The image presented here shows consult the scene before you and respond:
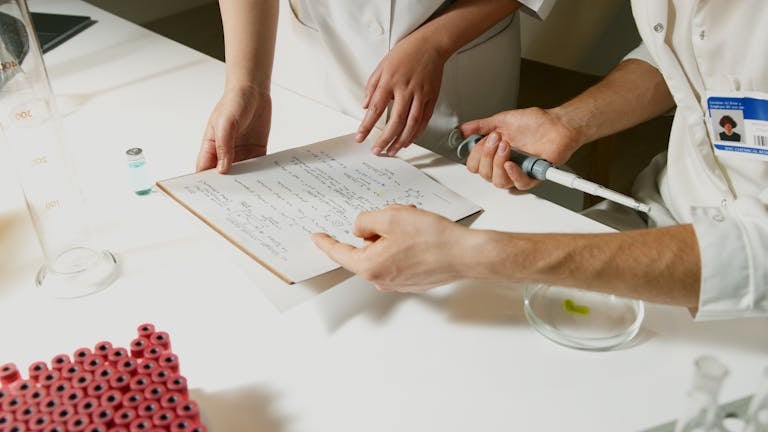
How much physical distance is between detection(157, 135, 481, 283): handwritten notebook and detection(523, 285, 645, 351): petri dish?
192 millimetres

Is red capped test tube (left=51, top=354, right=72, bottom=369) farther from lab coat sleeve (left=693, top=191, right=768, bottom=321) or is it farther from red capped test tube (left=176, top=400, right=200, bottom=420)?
lab coat sleeve (left=693, top=191, right=768, bottom=321)

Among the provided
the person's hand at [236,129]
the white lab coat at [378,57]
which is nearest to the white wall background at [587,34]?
the white lab coat at [378,57]

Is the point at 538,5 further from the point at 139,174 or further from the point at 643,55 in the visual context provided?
the point at 139,174

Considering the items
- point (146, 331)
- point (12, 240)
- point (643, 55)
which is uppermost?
point (643, 55)

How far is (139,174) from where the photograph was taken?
1.15 metres

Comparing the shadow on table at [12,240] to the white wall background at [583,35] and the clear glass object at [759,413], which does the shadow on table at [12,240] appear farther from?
the white wall background at [583,35]

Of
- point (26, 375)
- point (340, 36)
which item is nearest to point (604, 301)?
point (26, 375)

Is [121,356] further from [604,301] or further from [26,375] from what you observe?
[604,301]

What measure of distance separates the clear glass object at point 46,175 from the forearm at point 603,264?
20.9 inches

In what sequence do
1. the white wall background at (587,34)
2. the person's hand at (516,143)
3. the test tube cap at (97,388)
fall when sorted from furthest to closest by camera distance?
the white wall background at (587,34), the person's hand at (516,143), the test tube cap at (97,388)

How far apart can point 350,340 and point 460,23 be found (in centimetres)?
74

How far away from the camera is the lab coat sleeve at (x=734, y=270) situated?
81cm

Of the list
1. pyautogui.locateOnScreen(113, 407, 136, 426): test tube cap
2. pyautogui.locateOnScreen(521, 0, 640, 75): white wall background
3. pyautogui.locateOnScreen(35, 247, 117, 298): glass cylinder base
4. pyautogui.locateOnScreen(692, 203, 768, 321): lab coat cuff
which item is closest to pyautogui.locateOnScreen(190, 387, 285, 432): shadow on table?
pyautogui.locateOnScreen(113, 407, 136, 426): test tube cap

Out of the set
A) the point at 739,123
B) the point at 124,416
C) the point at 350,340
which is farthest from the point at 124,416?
the point at 739,123
